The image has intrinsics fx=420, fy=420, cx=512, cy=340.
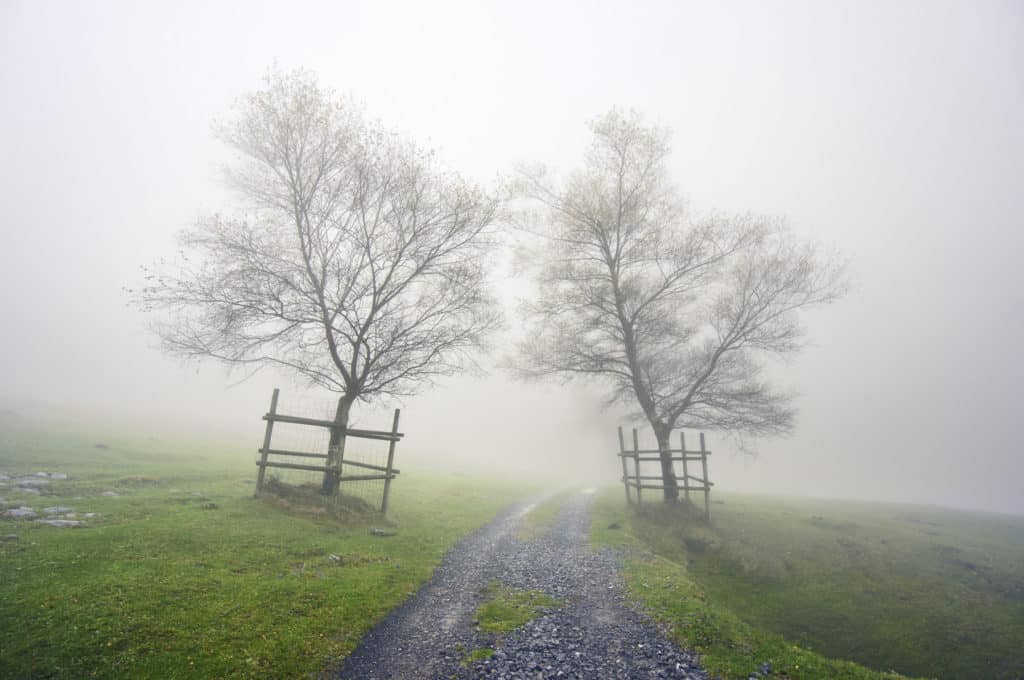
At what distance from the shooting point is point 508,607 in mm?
10172

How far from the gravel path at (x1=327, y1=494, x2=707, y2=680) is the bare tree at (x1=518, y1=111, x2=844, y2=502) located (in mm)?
12953

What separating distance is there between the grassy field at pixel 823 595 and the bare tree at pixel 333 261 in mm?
12586

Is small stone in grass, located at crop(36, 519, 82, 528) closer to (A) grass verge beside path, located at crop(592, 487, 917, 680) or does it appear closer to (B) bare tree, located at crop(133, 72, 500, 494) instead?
(B) bare tree, located at crop(133, 72, 500, 494)

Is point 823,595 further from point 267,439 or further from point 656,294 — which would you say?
point 267,439

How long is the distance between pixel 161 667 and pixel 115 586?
369 cm

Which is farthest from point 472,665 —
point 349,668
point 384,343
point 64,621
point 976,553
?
point 976,553

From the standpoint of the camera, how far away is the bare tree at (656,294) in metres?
23.2

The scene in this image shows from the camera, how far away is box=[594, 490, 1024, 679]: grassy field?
→ 9461 mm

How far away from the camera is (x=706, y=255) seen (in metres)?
23.6

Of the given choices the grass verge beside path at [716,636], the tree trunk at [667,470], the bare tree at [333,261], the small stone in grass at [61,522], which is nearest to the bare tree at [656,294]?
the tree trunk at [667,470]

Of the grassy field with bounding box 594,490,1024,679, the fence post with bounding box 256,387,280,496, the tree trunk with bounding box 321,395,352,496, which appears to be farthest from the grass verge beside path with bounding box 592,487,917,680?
the fence post with bounding box 256,387,280,496

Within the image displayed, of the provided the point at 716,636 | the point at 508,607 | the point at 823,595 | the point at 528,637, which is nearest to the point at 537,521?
the point at 823,595

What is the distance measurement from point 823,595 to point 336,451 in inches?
763

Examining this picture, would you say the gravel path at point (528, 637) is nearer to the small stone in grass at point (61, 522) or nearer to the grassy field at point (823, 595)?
the grassy field at point (823, 595)
